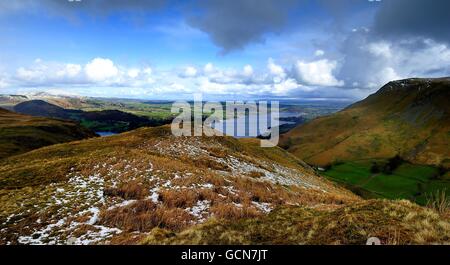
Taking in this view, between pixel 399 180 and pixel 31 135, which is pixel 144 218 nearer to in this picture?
pixel 31 135

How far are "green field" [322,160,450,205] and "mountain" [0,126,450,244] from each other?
132 metres

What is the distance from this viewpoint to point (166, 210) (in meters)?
18.7

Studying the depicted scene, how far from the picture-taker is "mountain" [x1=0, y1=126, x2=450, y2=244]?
11.0m

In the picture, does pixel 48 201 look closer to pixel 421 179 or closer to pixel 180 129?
pixel 180 129

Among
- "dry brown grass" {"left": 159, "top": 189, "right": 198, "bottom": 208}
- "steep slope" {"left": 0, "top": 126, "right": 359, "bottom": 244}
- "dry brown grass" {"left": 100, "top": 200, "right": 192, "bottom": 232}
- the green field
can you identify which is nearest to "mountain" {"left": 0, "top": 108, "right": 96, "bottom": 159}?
"steep slope" {"left": 0, "top": 126, "right": 359, "bottom": 244}

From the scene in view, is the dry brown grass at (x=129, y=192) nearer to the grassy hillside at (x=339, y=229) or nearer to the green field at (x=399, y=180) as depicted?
the grassy hillside at (x=339, y=229)

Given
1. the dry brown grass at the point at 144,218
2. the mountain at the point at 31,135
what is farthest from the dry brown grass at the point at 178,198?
the mountain at the point at 31,135

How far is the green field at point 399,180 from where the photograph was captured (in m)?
151

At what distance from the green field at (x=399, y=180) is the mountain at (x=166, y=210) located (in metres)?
132
